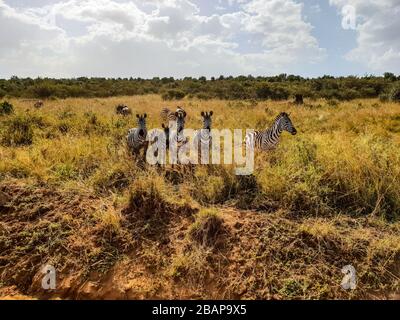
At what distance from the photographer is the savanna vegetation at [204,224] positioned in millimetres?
3945

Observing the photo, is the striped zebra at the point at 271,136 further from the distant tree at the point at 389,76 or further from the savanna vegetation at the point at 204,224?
the distant tree at the point at 389,76

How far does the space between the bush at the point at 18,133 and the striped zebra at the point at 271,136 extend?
490 centimetres

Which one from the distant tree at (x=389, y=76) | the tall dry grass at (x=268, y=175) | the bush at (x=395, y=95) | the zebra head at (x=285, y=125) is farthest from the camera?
the distant tree at (x=389, y=76)

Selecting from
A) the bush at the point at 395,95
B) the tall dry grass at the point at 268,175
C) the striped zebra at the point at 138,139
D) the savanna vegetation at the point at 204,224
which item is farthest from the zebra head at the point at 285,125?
the bush at the point at 395,95

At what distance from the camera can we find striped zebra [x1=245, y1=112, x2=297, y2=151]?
7.32m

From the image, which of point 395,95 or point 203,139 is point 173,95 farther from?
point 203,139

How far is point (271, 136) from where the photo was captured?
7.45m

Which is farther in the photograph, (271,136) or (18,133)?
(18,133)

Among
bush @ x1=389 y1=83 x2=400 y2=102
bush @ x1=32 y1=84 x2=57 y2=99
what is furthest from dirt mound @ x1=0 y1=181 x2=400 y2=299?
bush @ x1=32 y1=84 x2=57 y2=99

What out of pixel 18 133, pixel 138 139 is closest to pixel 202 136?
pixel 138 139

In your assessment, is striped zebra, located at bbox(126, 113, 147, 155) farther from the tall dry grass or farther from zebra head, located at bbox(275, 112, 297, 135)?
zebra head, located at bbox(275, 112, 297, 135)

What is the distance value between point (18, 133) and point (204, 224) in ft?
19.3

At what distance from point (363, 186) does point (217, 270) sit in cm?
239

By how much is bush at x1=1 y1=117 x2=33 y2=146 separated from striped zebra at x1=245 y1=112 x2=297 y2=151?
4896 millimetres
